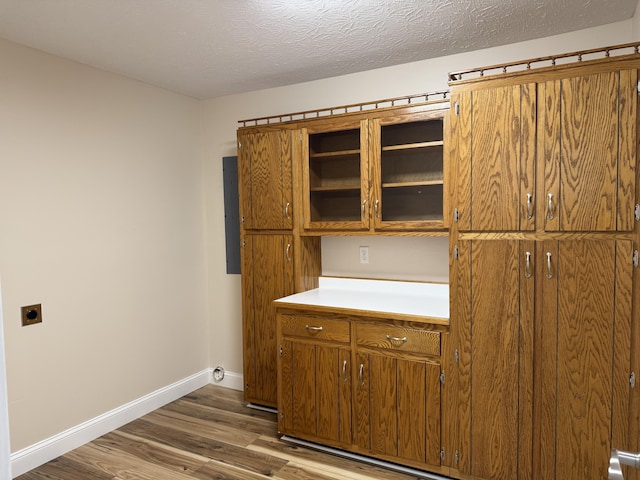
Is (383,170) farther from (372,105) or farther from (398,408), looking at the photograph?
(398,408)

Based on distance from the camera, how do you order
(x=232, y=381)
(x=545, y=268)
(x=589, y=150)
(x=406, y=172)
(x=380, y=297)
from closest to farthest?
1. (x=589, y=150)
2. (x=545, y=268)
3. (x=406, y=172)
4. (x=380, y=297)
5. (x=232, y=381)

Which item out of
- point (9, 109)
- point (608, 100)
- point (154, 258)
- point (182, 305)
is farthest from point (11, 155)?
point (608, 100)

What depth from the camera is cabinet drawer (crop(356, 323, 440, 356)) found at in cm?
233

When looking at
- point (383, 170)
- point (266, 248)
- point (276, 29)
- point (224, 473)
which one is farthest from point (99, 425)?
point (276, 29)

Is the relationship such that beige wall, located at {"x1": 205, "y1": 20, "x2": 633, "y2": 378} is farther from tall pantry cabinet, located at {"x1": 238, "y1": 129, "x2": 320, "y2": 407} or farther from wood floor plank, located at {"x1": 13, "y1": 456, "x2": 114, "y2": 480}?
wood floor plank, located at {"x1": 13, "y1": 456, "x2": 114, "y2": 480}

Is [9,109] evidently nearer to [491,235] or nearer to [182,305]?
[182,305]

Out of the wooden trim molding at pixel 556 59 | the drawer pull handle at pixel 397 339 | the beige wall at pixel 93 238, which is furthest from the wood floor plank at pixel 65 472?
the wooden trim molding at pixel 556 59

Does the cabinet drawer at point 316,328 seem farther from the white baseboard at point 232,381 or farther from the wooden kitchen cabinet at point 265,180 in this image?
the white baseboard at point 232,381

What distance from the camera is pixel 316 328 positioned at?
2.65 m

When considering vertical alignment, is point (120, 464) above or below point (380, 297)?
below

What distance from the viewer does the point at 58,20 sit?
85.4 inches

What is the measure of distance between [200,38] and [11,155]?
4.05 feet

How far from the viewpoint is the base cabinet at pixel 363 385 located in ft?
7.72

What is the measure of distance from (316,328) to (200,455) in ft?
3.45
